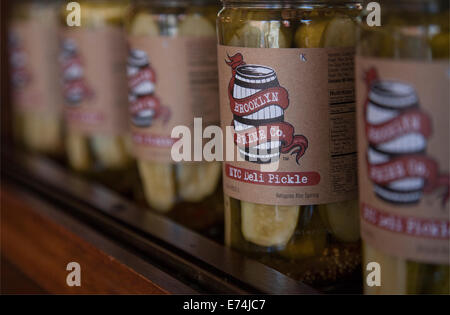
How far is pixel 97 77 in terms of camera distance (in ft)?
2.68

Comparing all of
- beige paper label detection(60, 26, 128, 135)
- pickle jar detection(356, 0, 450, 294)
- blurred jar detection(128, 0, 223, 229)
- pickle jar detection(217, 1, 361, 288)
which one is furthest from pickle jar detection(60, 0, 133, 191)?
pickle jar detection(356, 0, 450, 294)

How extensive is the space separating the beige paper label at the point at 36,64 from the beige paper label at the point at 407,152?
69 cm

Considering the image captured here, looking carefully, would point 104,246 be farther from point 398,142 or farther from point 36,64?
point 36,64

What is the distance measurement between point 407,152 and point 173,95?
1.04 ft

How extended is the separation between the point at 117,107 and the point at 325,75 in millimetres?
404

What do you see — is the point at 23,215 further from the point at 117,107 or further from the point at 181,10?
the point at 181,10

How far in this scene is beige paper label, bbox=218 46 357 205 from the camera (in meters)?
0.49

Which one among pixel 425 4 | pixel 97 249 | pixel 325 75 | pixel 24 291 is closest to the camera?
pixel 425 4

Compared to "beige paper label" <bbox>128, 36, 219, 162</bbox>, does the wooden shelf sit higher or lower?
lower

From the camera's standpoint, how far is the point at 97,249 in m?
0.61

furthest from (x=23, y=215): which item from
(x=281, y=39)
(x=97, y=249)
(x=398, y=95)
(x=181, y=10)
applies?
(x=398, y=95)

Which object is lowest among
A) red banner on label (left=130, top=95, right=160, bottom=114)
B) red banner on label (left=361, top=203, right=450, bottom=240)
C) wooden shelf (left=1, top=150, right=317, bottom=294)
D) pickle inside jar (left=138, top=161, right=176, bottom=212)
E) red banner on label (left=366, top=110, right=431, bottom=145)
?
wooden shelf (left=1, top=150, right=317, bottom=294)

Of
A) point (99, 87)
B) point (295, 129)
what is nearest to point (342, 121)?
point (295, 129)

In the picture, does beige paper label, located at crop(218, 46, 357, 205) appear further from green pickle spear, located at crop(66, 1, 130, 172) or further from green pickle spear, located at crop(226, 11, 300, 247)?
green pickle spear, located at crop(66, 1, 130, 172)
